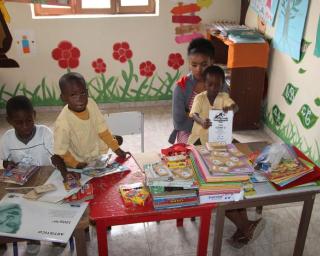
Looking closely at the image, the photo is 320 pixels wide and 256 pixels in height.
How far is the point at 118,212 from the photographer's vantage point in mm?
1669

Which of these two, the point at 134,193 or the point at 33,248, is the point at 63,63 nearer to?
the point at 33,248

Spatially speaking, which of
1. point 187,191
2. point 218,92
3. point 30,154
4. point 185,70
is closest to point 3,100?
point 185,70

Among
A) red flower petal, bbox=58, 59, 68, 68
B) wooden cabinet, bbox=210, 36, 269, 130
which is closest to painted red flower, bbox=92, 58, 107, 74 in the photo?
red flower petal, bbox=58, 59, 68, 68

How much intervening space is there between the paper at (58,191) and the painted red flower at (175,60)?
306 centimetres

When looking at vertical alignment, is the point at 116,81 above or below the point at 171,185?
below

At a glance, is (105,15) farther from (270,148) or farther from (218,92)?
(270,148)

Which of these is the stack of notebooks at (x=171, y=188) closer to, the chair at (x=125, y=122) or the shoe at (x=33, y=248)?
the chair at (x=125, y=122)

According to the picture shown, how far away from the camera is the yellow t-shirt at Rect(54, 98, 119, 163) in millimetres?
2012

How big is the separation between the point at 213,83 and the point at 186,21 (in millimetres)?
2458

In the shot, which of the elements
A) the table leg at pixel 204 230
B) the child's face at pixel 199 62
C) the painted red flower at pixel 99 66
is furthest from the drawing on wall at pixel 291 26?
the table leg at pixel 204 230

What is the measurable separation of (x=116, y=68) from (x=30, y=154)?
103 inches

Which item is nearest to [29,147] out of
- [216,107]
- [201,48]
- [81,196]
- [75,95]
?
[75,95]

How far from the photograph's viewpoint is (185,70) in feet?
15.8

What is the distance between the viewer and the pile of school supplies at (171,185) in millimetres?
1713
